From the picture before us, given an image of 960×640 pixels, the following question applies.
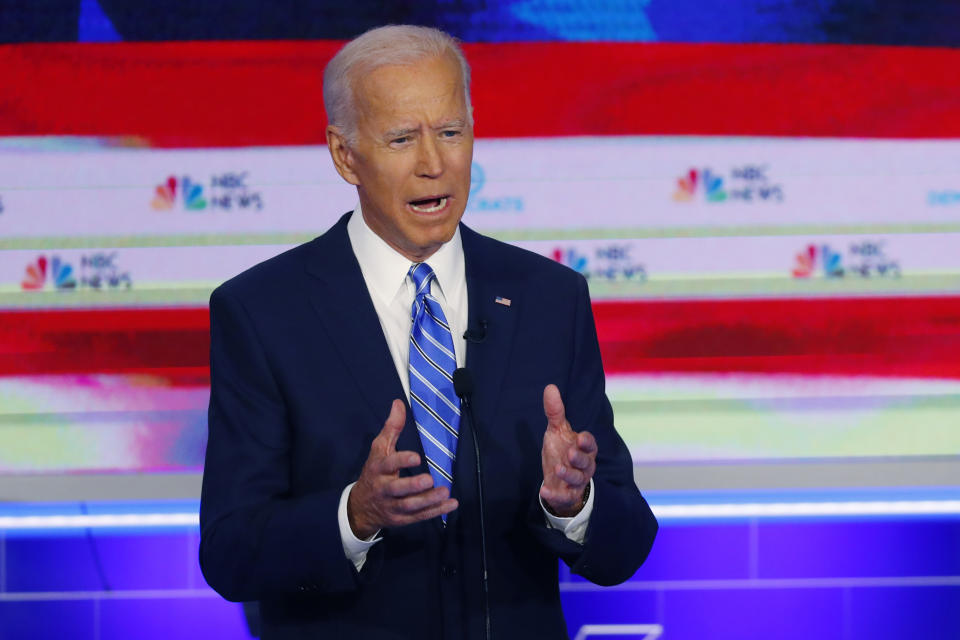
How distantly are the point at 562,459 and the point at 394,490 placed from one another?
222 mm

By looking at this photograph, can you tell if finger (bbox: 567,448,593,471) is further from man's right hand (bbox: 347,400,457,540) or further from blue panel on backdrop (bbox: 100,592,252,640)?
blue panel on backdrop (bbox: 100,592,252,640)

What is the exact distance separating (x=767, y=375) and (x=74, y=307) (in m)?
1.77

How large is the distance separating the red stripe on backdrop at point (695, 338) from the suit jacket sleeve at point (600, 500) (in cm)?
118

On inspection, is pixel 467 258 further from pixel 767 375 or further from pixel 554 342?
pixel 767 375

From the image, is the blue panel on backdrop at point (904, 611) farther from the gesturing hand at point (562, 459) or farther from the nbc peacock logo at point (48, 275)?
the nbc peacock logo at point (48, 275)

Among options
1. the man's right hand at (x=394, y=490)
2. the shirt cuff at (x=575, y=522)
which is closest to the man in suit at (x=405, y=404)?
the shirt cuff at (x=575, y=522)

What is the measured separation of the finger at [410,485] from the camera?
1.25 meters

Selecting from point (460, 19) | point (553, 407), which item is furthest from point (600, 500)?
point (460, 19)

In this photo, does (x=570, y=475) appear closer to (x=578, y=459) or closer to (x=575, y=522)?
(x=578, y=459)

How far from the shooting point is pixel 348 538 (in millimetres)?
1396

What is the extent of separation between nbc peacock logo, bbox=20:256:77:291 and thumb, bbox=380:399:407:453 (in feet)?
5.88

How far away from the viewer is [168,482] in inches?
111

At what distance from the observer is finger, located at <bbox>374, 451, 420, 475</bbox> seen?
1.26 m

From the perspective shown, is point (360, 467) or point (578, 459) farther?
point (360, 467)
